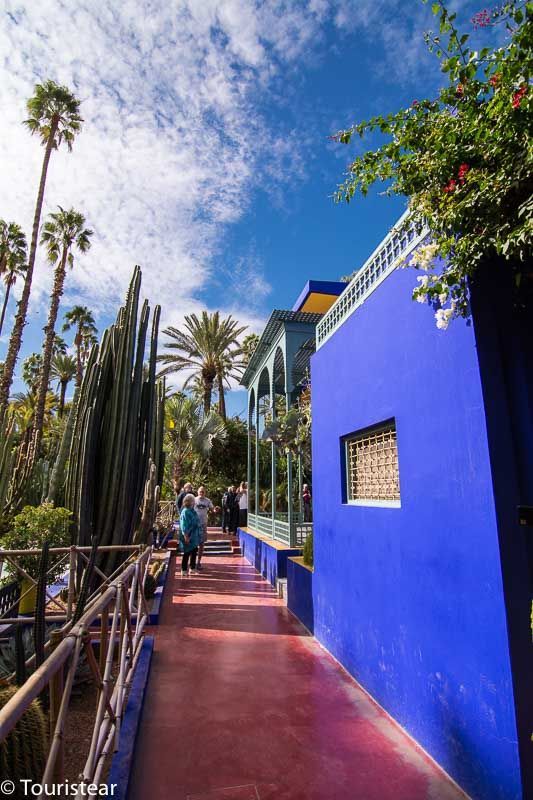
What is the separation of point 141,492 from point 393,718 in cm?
497

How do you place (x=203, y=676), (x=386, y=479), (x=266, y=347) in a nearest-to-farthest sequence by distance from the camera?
(x=386, y=479), (x=203, y=676), (x=266, y=347)

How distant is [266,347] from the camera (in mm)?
10656

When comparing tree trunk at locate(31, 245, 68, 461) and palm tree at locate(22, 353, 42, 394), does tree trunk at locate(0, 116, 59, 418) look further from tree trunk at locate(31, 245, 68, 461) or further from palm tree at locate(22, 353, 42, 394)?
palm tree at locate(22, 353, 42, 394)

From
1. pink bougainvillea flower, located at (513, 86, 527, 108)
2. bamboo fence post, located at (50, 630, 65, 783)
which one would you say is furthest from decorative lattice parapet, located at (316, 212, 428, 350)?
bamboo fence post, located at (50, 630, 65, 783)

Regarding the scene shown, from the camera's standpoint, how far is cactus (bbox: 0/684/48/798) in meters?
2.07

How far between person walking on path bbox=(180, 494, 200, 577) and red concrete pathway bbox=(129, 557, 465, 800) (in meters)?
2.77

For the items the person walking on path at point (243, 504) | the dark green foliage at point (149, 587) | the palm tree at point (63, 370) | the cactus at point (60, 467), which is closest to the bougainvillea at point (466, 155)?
the dark green foliage at point (149, 587)

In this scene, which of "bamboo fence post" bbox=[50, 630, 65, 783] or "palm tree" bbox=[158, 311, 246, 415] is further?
"palm tree" bbox=[158, 311, 246, 415]

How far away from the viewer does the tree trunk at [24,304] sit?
14.4 m

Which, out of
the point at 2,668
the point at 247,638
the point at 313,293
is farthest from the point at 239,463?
the point at 2,668

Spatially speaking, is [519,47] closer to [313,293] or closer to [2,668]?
[2,668]

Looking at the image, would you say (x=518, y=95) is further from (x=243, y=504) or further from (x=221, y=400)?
(x=221, y=400)

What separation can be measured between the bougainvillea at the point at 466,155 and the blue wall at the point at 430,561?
532mm

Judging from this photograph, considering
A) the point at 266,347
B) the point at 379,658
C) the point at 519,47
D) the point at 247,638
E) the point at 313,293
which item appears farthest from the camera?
the point at 266,347
